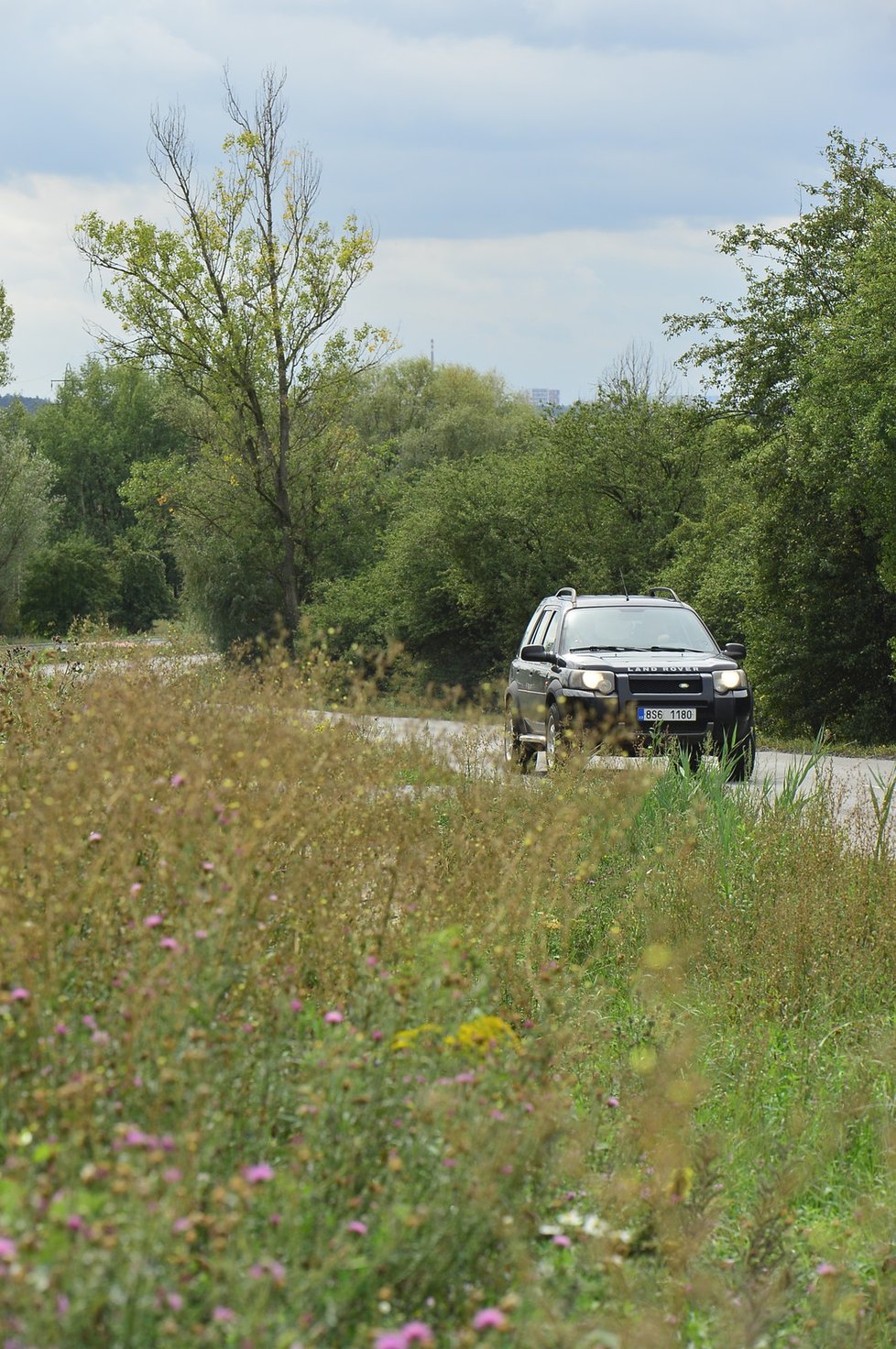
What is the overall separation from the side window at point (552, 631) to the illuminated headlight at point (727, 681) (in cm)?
189

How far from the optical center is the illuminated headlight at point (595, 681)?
13.3 metres

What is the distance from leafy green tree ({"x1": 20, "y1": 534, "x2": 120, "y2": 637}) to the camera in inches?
2958

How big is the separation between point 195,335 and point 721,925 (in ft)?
101

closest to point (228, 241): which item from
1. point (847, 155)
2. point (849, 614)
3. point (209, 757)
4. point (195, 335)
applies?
point (195, 335)

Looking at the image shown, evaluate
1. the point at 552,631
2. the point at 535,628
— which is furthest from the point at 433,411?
the point at 552,631

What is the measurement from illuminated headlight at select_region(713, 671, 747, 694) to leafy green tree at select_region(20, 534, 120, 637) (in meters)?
64.1

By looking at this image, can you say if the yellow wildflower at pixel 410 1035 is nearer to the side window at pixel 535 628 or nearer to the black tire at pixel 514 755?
the black tire at pixel 514 755

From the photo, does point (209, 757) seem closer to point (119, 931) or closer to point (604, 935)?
point (119, 931)

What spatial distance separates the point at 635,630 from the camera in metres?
14.6

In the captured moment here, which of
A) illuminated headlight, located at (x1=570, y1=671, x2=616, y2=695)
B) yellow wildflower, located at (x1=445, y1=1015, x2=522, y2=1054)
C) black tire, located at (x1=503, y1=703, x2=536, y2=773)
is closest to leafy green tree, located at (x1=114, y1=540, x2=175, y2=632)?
illuminated headlight, located at (x1=570, y1=671, x2=616, y2=695)

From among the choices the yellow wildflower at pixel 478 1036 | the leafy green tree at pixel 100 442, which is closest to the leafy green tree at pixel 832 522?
the yellow wildflower at pixel 478 1036

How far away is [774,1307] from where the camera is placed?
129 inches

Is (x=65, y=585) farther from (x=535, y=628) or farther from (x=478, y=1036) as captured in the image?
(x=478, y=1036)

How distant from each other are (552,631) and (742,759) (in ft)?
12.0
